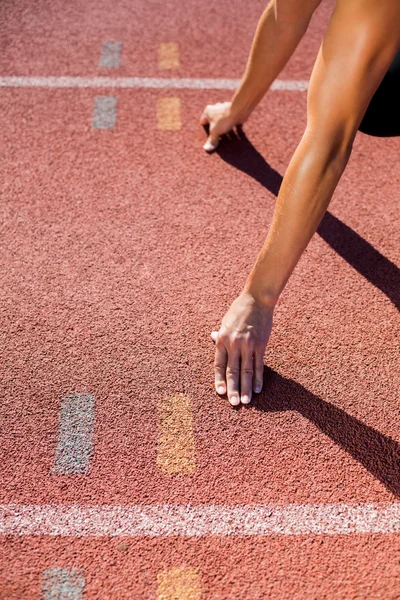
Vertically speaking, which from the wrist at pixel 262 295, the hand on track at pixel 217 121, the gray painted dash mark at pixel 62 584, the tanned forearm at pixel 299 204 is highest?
the tanned forearm at pixel 299 204

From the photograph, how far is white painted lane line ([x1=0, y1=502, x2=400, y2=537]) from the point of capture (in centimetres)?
184

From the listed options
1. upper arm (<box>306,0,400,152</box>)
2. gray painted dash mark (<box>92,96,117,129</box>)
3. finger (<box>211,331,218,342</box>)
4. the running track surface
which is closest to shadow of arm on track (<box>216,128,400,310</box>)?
the running track surface

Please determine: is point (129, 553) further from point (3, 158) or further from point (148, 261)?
point (3, 158)

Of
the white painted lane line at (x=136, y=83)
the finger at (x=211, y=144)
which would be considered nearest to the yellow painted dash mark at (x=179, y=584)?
the finger at (x=211, y=144)

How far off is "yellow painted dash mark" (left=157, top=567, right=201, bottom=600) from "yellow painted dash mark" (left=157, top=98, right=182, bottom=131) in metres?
2.05

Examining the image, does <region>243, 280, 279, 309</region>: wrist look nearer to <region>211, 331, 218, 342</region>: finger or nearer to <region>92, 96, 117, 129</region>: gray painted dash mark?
<region>211, 331, 218, 342</region>: finger

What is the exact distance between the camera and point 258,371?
2186 millimetres

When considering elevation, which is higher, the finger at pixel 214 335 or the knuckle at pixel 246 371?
the knuckle at pixel 246 371

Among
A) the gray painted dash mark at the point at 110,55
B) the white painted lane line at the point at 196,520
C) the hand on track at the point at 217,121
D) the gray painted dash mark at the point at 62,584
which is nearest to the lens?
the gray painted dash mark at the point at 62,584

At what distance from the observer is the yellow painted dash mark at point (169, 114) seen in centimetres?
324

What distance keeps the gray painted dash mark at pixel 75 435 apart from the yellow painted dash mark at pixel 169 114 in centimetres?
155

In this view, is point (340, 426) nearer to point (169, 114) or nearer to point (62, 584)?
point (62, 584)

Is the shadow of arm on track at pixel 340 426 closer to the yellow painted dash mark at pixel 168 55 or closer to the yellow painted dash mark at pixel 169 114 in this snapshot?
the yellow painted dash mark at pixel 169 114

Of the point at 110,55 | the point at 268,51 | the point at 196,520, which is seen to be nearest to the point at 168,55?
the point at 110,55
